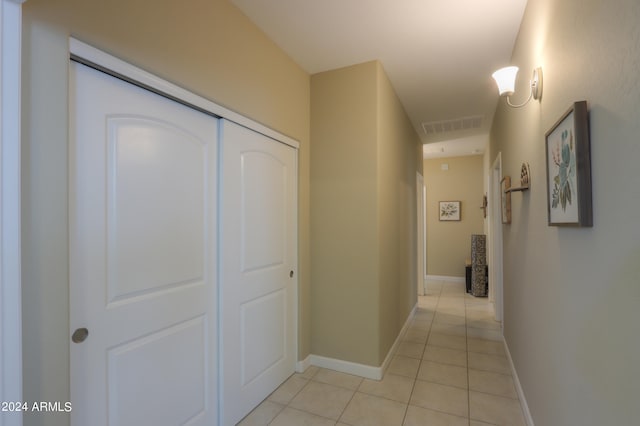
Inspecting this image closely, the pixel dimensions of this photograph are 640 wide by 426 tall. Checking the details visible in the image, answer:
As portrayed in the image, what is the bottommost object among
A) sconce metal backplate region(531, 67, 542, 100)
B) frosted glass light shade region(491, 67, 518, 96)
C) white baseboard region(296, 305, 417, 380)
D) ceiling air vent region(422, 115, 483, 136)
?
white baseboard region(296, 305, 417, 380)

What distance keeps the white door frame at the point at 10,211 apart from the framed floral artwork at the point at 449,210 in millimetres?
6993

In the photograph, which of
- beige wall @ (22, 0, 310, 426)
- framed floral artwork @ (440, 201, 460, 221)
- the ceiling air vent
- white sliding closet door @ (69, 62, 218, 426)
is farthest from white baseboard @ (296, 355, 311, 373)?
framed floral artwork @ (440, 201, 460, 221)

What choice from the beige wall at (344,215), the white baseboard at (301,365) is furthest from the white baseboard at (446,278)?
the white baseboard at (301,365)

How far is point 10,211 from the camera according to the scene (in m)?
0.95

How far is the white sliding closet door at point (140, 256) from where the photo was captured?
125 centimetres

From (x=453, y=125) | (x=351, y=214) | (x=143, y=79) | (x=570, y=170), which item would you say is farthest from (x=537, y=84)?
(x=453, y=125)

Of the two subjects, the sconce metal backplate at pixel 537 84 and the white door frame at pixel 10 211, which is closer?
the white door frame at pixel 10 211

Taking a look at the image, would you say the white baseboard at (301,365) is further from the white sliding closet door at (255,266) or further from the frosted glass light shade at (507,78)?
the frosted glass light shade at (507,78)

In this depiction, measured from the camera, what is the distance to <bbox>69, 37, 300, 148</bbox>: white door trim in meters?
1.21

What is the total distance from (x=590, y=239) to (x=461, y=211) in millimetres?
6115

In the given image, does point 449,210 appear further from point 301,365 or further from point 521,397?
point 301,365

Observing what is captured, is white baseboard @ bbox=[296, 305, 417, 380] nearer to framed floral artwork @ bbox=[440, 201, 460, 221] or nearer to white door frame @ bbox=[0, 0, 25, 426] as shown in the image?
white door frame @ bbox=[0, 0, 25, 426]

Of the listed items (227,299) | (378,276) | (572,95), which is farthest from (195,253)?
(572,95)

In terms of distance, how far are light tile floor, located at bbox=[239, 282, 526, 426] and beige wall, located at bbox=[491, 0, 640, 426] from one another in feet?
1.52
